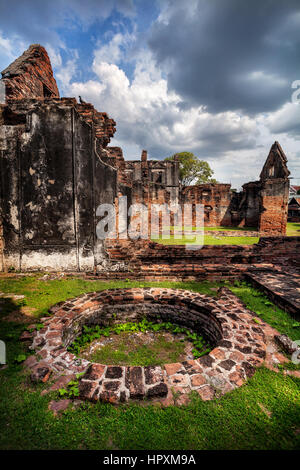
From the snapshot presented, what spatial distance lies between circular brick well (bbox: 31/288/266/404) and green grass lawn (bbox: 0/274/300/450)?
0.46 ft

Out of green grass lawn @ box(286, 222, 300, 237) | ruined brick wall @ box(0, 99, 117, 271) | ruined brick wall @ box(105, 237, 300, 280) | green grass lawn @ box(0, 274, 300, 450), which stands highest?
ruined brick wall @ box(0, 99, 117, 271)

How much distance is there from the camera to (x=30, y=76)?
8086 millimetres

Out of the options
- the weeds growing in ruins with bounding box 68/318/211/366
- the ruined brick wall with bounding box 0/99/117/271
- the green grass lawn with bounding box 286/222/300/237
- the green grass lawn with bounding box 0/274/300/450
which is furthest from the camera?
the green grass lawn with bounding box 286/222/300/237

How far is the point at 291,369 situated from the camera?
2.56 metres

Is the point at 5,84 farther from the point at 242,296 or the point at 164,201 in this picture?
the point at 164,201

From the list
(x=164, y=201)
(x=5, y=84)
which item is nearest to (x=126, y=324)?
(x=5, y=84)

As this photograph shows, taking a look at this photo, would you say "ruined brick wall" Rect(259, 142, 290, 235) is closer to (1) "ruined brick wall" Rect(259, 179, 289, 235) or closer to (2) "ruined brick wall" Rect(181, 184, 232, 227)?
(1) "ruined brick wall" Rect(259, 179, 289, 235)

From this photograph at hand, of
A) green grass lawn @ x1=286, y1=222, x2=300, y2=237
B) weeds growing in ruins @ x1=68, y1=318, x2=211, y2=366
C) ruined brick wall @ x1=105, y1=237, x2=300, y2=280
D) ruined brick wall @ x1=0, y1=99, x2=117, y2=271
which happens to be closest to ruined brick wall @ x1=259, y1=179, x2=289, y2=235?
green grass lawn @ x1=286, y1=222, x2=300, y2=237

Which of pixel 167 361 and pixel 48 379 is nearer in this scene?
pixel 48 379

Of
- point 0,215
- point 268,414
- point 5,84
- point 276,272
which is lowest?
point 268,414

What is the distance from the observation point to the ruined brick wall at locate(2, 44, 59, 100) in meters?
7.06

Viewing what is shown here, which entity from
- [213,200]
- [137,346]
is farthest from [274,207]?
[137,346]

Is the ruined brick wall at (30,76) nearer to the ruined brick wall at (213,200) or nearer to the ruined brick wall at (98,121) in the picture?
the ruined brick wall at (98,121)

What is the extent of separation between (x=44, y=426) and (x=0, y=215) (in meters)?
5.71
